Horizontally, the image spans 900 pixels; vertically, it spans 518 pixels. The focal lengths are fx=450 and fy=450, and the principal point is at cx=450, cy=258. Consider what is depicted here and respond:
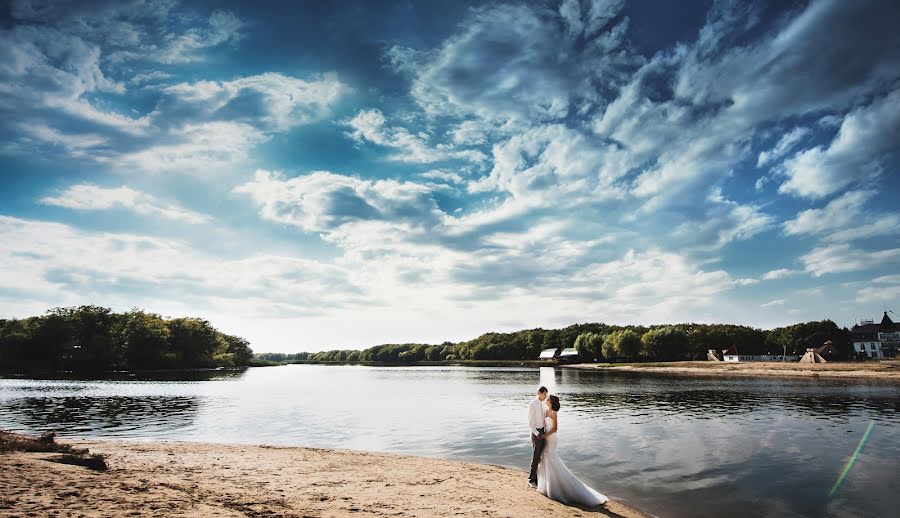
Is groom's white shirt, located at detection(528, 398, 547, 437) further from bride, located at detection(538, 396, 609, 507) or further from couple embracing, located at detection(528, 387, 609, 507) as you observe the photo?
bride, located at detection(538, 396, 609, 507)

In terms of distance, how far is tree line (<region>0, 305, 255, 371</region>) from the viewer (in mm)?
125625

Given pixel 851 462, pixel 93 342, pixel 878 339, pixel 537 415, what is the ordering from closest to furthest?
1. pixel 537 415
2. pixel 851 462
3. pixel 93 342
4. pixel 878 339

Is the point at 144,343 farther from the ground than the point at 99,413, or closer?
farther from the ground

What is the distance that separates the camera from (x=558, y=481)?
50.1ft

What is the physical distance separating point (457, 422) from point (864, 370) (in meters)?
94.3

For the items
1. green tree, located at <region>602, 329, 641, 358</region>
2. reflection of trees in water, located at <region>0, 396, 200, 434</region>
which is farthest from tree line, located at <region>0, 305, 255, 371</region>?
green tree, located at <region>602, 329, 641, 358</region>

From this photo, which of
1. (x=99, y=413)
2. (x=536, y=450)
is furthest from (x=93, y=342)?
(x=536, y=450)

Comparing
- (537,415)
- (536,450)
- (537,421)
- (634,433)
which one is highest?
(537,415)

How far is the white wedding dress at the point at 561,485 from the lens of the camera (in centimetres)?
1502

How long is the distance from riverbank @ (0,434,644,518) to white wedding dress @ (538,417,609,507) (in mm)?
368

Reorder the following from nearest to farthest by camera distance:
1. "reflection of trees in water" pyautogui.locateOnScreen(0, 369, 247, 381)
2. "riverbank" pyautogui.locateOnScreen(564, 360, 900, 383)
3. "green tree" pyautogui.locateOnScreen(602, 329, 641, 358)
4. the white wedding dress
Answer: the white wedding dress
"riverbank" pyautogui.locateOnScreen(564, 360, 900, 383)
"reflection of trees in water" pyautogui.locateOnScreen(0, 369, 247, 381)
"green tree" pyautogui.locateOnScreen(602, 329, 641, 358)

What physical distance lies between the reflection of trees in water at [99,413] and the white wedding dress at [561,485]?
29.1 metres

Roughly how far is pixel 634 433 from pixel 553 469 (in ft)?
61.4

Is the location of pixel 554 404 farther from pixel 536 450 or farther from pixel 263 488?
pixel 263 488
